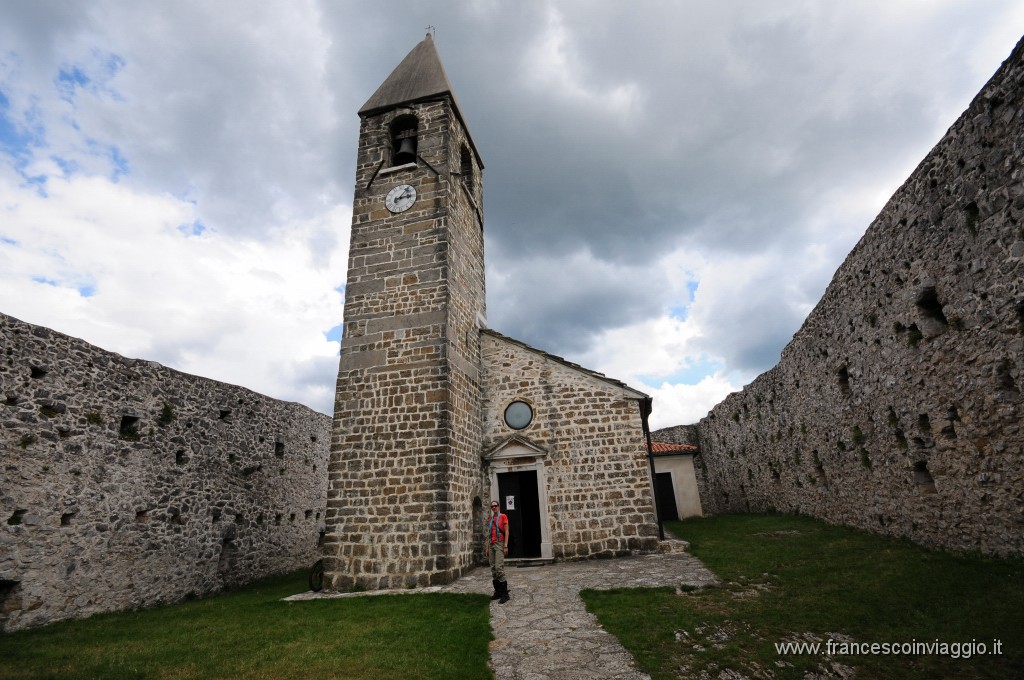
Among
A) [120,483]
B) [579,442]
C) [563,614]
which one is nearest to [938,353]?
[579,442]

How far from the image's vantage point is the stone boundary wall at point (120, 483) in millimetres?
7879

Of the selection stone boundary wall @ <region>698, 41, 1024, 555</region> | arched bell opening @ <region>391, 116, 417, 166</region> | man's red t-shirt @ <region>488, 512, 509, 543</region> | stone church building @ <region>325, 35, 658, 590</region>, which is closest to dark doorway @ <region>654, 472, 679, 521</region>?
stone boundary wall @ <region>698, 41, 1024, 555</region>

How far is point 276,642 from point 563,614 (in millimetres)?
3896

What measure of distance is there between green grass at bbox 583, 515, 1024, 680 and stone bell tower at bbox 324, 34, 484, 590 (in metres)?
4.03

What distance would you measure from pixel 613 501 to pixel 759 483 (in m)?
9.47

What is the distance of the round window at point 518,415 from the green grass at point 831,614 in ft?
18.0

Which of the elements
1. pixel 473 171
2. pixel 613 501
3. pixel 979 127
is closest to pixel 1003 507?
pixel 979 127

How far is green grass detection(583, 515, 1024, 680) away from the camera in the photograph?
4.93 meters

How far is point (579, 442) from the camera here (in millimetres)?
12500

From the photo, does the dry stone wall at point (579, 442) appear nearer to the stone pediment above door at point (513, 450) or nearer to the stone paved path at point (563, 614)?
the stone pediment above door at point (513, 450)

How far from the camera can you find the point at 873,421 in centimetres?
1047

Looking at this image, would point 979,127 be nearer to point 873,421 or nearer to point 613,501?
point 873,421

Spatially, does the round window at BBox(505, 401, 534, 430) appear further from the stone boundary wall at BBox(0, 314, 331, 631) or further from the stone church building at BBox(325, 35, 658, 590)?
the stone boundary wall at BBox(0, 314, 331, 631)

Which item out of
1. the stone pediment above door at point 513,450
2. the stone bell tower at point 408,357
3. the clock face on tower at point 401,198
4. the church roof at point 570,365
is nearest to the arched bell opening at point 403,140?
the stone bell tower at point 408,357
